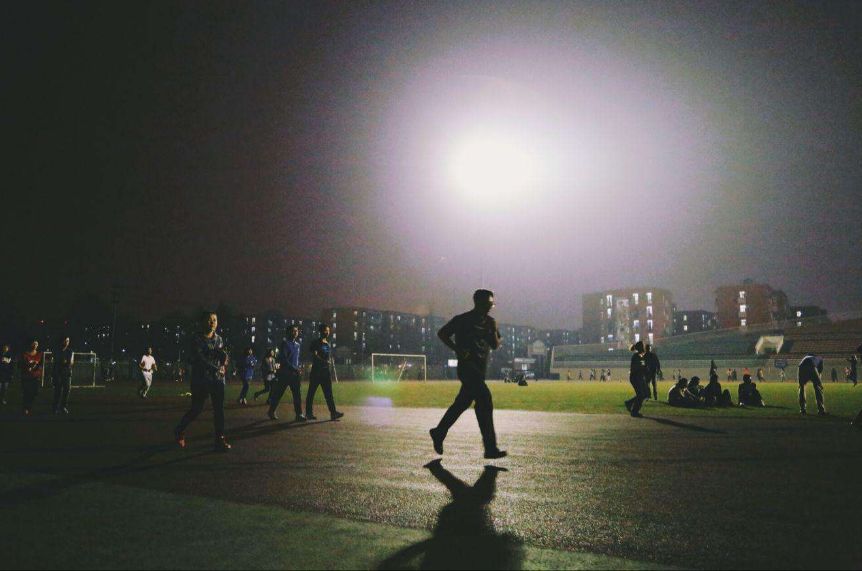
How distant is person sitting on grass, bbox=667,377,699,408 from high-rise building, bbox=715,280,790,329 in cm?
14001

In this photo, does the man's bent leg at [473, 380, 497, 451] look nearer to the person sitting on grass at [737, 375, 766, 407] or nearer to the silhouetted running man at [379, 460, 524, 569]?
the silhouetted running man at [379, 460, 524, 569]

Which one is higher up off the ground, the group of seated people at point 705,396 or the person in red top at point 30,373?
the person in red top at point 30,373

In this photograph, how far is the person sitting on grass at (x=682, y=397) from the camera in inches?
747

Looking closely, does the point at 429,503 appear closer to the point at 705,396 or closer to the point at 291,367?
the point at 291,367

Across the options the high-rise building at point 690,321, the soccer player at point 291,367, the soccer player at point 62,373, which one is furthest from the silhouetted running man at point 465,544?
the high-rise building at point 690,321

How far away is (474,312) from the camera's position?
8094mm

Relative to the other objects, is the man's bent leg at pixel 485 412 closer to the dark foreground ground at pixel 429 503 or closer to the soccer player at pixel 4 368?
the dark foreground ground at pixel 429 503

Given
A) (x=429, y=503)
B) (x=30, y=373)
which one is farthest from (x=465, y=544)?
(x=30, y=373)

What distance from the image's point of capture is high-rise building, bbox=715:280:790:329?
144125mm

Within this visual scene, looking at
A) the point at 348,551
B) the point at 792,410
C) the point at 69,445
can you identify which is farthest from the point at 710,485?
the point at 792,410

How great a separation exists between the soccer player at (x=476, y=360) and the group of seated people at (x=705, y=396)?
13.2 metres

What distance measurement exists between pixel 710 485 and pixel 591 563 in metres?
3.13

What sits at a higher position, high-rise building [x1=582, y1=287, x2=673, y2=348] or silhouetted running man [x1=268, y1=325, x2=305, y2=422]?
high-rise building [x1=582, y1=287, x2=673, y2=348]

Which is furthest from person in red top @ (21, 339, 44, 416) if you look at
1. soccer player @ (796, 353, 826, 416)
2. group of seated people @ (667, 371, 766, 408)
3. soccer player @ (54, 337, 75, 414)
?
soccer player @ (796, 353, 826, 416)
